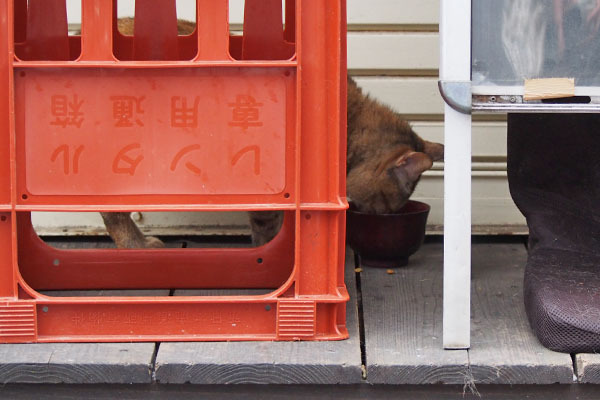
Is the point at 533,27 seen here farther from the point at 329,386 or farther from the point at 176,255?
Result: the point at 176,255

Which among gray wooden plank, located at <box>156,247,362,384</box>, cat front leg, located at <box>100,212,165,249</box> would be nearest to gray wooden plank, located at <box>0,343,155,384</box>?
gray wooden plank, located at <box>156,247,362,384</box>

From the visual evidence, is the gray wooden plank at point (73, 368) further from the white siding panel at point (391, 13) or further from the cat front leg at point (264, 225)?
the white siding panel at point (391, 13)

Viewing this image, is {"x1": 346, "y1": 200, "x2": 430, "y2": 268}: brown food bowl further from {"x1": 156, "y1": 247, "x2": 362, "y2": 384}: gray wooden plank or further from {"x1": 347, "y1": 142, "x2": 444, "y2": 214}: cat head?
{"x1": 156, "y1": 247, "x2": 362, "y2": 384}: gray wooden plank

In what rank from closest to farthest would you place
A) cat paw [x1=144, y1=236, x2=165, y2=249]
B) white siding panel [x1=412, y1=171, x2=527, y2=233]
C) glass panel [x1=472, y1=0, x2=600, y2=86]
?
1. glass panel [x1=472, y1=0, x2=600, y2=86]
2. cat paw [x1=144, y1=236, x2=165, y2=249]
3. white siding panel [x1=412, y1=171, x2=527, y2=233]

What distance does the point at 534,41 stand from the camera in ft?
8.81

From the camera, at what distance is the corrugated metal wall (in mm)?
4328

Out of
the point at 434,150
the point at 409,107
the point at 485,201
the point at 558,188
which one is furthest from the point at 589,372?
the point at 409,107

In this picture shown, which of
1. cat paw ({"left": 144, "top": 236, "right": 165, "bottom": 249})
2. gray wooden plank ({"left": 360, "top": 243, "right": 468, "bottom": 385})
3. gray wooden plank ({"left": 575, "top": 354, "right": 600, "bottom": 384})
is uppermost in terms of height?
cat paw ({"left": 144, "top": 236, "right": 165, "bottom": 249})

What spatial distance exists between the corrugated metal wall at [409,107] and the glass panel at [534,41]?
1656 millimetres

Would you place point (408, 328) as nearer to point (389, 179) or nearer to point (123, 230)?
point (389, 179)

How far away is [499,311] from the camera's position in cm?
327

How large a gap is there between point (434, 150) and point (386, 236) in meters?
0.59

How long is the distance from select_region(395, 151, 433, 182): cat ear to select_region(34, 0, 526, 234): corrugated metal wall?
48 centimetres

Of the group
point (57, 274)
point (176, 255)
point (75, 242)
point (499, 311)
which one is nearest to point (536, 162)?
point (499, 311)
